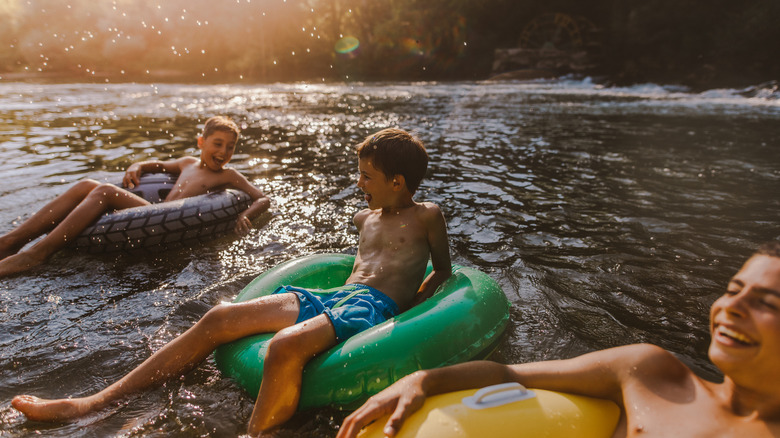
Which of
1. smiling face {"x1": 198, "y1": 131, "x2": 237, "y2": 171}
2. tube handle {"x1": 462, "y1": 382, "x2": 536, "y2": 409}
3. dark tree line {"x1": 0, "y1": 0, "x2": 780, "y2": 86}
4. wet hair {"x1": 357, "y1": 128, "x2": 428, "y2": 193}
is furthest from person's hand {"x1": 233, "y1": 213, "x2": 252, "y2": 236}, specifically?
dark tree line {"x1": 0, "y1": 0, "x2": 780, "y2": 86}

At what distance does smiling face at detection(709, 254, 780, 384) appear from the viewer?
1420 mm

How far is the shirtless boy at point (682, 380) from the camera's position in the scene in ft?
4.76

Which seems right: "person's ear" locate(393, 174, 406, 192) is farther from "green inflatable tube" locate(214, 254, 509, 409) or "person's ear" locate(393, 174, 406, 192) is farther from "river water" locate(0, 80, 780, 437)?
"river water" locate(0, 80, 780, 437)

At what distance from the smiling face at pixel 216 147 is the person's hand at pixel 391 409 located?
3.69m

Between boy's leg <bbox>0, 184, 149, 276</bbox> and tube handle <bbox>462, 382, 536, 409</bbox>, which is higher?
boy's leg <bbox>0, 184, 149, 276</bbox>

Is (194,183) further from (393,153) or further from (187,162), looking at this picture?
(393,153)

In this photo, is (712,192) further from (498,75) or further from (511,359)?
(498,75)

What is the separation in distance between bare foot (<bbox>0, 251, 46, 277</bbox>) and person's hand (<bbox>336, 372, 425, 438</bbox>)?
3.37 metres

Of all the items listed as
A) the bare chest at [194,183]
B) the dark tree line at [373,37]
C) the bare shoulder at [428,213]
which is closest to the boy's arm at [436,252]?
the bare shoulder at [428,213]

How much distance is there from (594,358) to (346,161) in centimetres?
646

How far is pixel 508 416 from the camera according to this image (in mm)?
1761

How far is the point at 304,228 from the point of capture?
5090 millimetres

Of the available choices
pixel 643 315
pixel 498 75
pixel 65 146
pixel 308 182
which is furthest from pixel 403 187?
pixel 498 75

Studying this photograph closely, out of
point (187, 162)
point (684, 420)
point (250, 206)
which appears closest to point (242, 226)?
point (250, 206)
